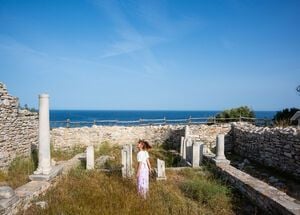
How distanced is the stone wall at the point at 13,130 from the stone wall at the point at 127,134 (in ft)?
14.3

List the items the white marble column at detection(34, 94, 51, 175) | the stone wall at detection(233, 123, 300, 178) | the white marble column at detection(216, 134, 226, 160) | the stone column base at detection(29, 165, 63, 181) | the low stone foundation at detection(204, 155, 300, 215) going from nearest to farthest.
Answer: the low stone foundation at detection(204, 155, 300, 215) → the stone column base at detection(29, 165, 63, 181) → the white marble column at detection(34, 94, 51, 175) → the white marble column at detection(216, 134, 226, 160) → the stone wall at detection(233, 123, 300, 178)

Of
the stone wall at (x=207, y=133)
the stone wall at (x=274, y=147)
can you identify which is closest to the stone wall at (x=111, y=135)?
the stone wall at (x=207, y=133)

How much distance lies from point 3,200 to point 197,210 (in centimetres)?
426

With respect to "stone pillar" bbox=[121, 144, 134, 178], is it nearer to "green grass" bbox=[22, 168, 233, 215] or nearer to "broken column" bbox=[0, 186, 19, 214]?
"green grass" bbox=[22, 168, 233, 215]

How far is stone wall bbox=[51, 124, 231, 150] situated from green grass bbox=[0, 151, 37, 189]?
5.99 m

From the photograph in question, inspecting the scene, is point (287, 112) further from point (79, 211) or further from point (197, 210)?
point (79, 211)

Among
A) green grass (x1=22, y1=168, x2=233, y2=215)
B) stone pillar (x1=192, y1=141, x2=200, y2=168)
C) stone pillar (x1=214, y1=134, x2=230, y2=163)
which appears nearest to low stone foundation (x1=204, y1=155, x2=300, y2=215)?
green grass (x1=22, y1=168, x2=233, y2=215)

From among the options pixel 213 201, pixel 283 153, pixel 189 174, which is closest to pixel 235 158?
pixel 283 153

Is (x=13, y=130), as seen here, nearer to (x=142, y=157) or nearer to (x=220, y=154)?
(x=142, y=157)

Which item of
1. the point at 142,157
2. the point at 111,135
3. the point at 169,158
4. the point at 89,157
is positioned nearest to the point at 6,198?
the point at 142,157

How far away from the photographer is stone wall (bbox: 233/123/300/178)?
12.1 meters

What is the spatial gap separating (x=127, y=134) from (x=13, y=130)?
31.3 feet

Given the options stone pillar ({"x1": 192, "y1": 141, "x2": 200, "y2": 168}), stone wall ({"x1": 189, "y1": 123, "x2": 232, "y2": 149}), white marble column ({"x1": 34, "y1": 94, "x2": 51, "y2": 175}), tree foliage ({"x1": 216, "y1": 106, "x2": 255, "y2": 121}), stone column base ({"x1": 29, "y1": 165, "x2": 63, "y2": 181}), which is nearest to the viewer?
stone column base ({"x1": 29, "y1": 165, "x2": 63, "y2": 181})

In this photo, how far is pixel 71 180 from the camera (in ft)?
31.4
